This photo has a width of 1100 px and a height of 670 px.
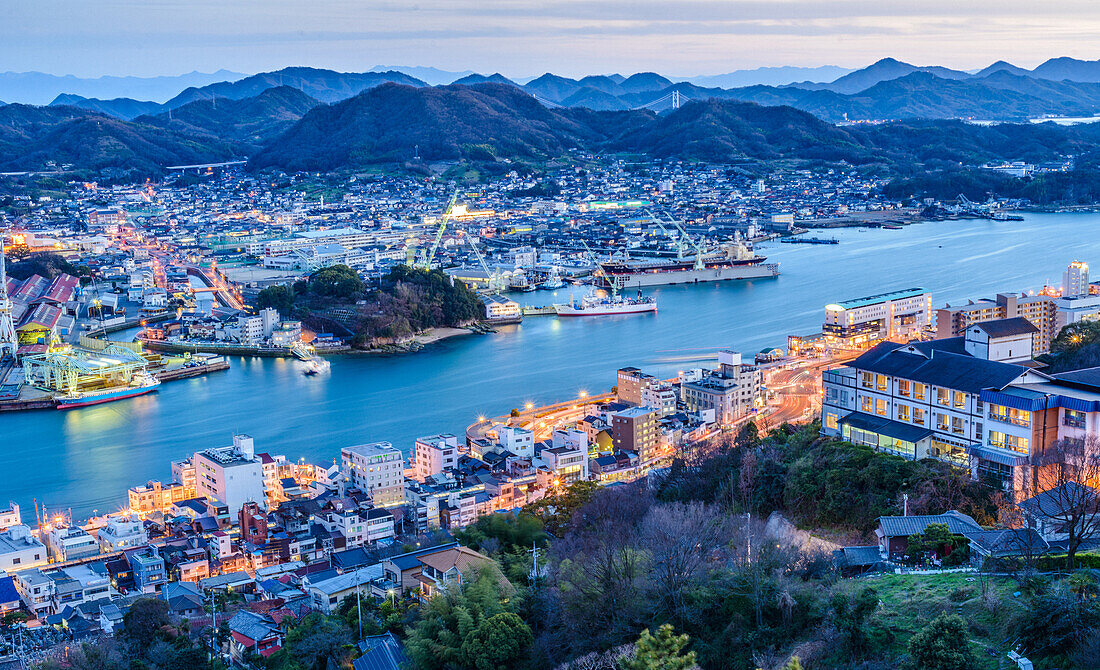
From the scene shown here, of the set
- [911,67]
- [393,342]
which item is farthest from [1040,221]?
[911,67]

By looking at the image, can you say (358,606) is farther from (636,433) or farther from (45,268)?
(45,268)

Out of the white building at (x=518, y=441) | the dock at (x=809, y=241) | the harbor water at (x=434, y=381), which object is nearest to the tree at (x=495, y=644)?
the white building at (x=518, y=441)

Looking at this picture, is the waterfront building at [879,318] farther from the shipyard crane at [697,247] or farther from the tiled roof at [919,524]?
the tiled roof at [919,524]

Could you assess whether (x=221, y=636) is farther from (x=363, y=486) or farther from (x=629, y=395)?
(x=629, y=395)

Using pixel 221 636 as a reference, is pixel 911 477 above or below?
above

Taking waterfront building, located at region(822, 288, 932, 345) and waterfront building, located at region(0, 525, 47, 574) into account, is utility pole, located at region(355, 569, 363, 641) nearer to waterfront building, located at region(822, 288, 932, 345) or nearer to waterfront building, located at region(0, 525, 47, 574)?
waterfront building, located at region(0, 525, 47, 574)

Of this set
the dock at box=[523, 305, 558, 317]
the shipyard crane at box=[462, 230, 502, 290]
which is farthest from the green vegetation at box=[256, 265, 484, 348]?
the shipyard crane at box=[462, 230, 502, 290]

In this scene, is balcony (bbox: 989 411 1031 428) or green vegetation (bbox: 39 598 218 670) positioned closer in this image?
green vegetation (bbox: 39 598 218 670)
